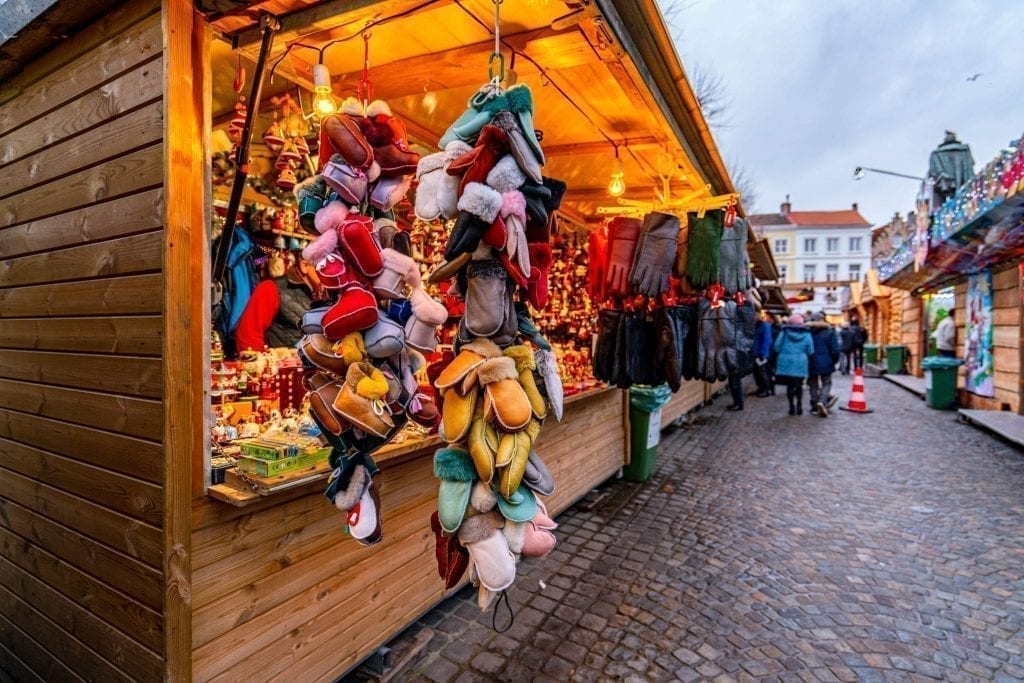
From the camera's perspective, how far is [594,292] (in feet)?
12.1

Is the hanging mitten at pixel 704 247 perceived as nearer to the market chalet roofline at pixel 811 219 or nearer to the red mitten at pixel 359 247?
the red mitten at pixel 359 247

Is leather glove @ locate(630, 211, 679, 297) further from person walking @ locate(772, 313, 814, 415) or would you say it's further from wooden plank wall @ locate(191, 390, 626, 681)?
person walking @ locate(772, 313, 814, 415)

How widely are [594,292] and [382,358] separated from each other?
2322mm

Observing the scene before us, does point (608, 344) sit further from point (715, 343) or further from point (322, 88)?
point (322, 88)

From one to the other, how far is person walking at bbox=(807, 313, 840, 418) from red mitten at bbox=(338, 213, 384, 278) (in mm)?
10209

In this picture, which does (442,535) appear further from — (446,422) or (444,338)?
(444,338)

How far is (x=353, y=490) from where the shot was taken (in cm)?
163

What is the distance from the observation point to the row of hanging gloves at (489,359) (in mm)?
1455

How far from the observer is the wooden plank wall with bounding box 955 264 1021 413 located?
8.10 metres

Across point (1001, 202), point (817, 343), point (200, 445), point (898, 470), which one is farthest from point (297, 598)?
point (817, 343)

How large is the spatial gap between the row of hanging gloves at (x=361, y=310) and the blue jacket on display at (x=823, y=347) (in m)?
10.0

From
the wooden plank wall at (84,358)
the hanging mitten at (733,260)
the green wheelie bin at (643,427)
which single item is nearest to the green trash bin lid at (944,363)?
the green wheelie bin at (643,427)

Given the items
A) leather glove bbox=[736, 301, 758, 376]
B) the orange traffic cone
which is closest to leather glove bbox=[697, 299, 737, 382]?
leather glove bbox=[736, 301, 758, 376]

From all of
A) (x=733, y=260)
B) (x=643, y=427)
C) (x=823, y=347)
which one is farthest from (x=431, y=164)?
(x=823, y=347)
